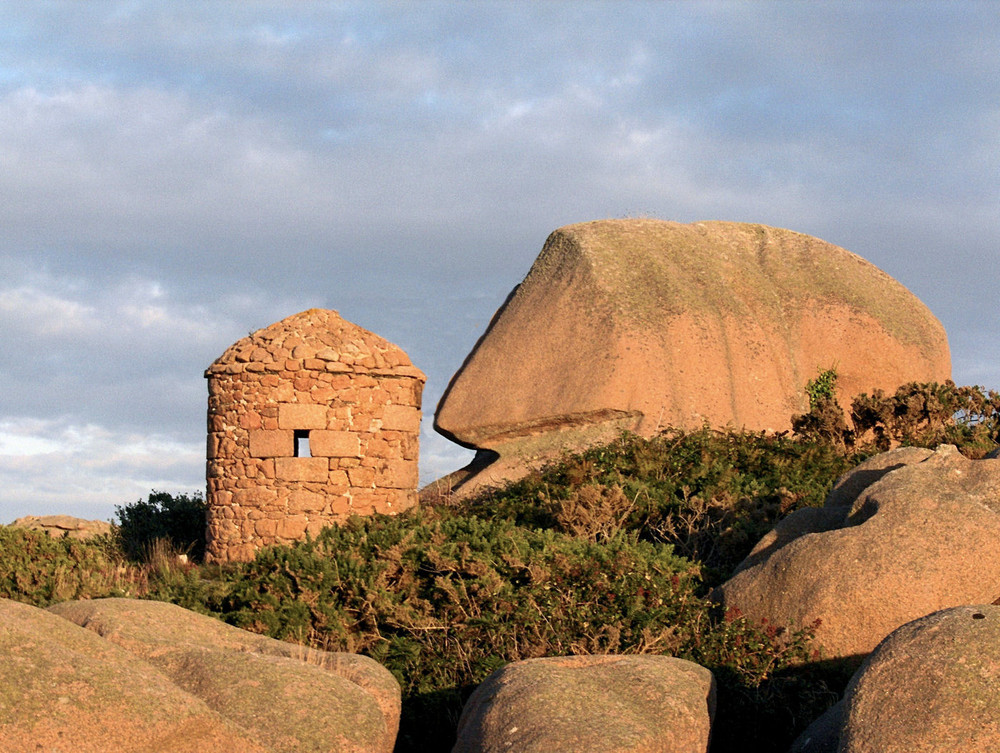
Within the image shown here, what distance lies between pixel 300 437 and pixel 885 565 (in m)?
8.52

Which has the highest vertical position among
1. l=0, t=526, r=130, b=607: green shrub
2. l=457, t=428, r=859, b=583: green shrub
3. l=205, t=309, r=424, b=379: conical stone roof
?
l=205, t=309, r=424, b=379: conical stone roof

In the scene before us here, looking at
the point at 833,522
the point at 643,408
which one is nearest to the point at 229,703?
the point at 833,522

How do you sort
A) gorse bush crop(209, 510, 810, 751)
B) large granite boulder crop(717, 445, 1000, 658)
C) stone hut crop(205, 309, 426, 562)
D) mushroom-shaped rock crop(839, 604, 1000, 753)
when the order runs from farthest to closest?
stone hut crop(205, 309, 426, 562) → gorse bush crop(209, 510, 810, 751) → large granite boulder crop(717, 445, 1000, 658) → mushroom-shaped rock crop(839, 604, 1000, 753)

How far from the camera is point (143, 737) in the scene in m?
5.38

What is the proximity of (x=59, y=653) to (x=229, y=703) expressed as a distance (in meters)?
1.01

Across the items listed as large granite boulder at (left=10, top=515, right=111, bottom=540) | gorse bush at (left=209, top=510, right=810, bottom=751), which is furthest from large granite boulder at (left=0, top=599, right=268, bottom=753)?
large granite boulder at (left=10, top=515, right=111, bottom=540)

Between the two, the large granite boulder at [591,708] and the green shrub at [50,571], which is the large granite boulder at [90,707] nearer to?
the large granite boulder at [591,708]

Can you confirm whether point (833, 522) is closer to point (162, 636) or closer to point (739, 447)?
point (162, 636)

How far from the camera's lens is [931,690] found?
5.26 m

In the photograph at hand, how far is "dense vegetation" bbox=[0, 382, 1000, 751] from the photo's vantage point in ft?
25.7

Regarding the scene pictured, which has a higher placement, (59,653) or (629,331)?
(629,331)

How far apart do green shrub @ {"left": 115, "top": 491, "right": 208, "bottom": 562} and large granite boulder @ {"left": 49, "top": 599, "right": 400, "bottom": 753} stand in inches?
337

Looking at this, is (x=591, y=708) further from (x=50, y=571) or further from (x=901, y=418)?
(x=901, y=418)

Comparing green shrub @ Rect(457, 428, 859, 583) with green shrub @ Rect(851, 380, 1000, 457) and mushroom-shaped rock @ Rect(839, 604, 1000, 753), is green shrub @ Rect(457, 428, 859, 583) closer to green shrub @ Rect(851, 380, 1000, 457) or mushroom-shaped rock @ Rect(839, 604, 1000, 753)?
green shrub @ Rect(851, 380, 1000, 457)
